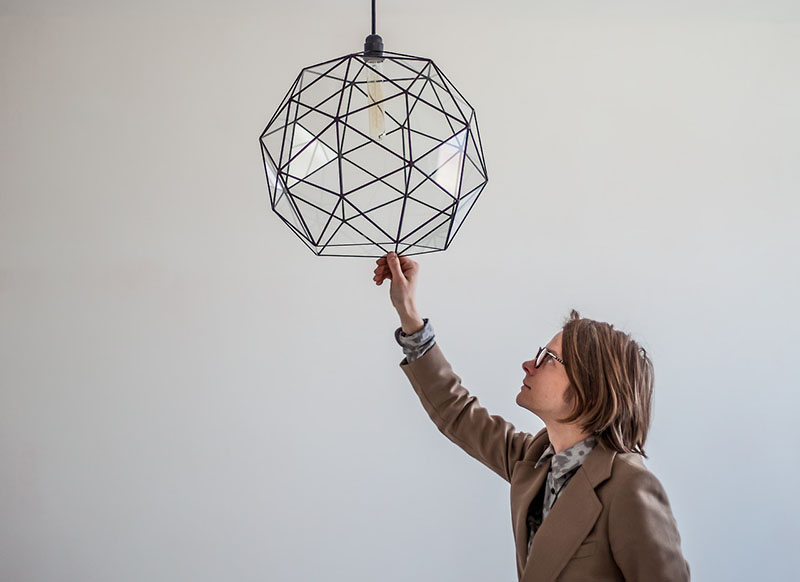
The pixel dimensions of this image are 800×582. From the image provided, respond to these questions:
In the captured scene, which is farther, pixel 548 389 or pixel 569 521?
pixel 548 389

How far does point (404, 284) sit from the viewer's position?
1669 millimetres

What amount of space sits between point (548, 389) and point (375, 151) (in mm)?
829

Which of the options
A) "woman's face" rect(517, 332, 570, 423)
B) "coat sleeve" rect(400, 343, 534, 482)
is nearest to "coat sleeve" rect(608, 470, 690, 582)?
"woman's face" rect(517, 332, 570, 423)

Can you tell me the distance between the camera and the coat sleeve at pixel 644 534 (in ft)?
4.71

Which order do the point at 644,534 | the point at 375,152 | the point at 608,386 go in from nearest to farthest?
1. the point at 375,152
2. the point at 644,534
3. the point at 608,386

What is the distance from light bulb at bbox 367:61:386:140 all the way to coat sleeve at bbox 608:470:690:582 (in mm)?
902

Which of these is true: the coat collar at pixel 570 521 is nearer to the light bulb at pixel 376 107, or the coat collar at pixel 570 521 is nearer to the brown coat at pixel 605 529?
the brown coat at pixel 605 529

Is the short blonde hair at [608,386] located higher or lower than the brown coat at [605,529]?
higher

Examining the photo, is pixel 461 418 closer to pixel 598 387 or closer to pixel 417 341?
pixel 417 341

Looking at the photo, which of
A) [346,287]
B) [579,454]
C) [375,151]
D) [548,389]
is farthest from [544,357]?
[346,287]

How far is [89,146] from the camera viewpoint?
272 centimetres

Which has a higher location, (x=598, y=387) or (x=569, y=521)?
(x=598, y=387)

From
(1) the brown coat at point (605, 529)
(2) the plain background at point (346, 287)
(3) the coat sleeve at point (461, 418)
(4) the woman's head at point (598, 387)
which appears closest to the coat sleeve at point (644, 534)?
(1) the brown coat at point (605, 529)

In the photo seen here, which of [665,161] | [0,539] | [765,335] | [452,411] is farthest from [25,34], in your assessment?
[765,335]
